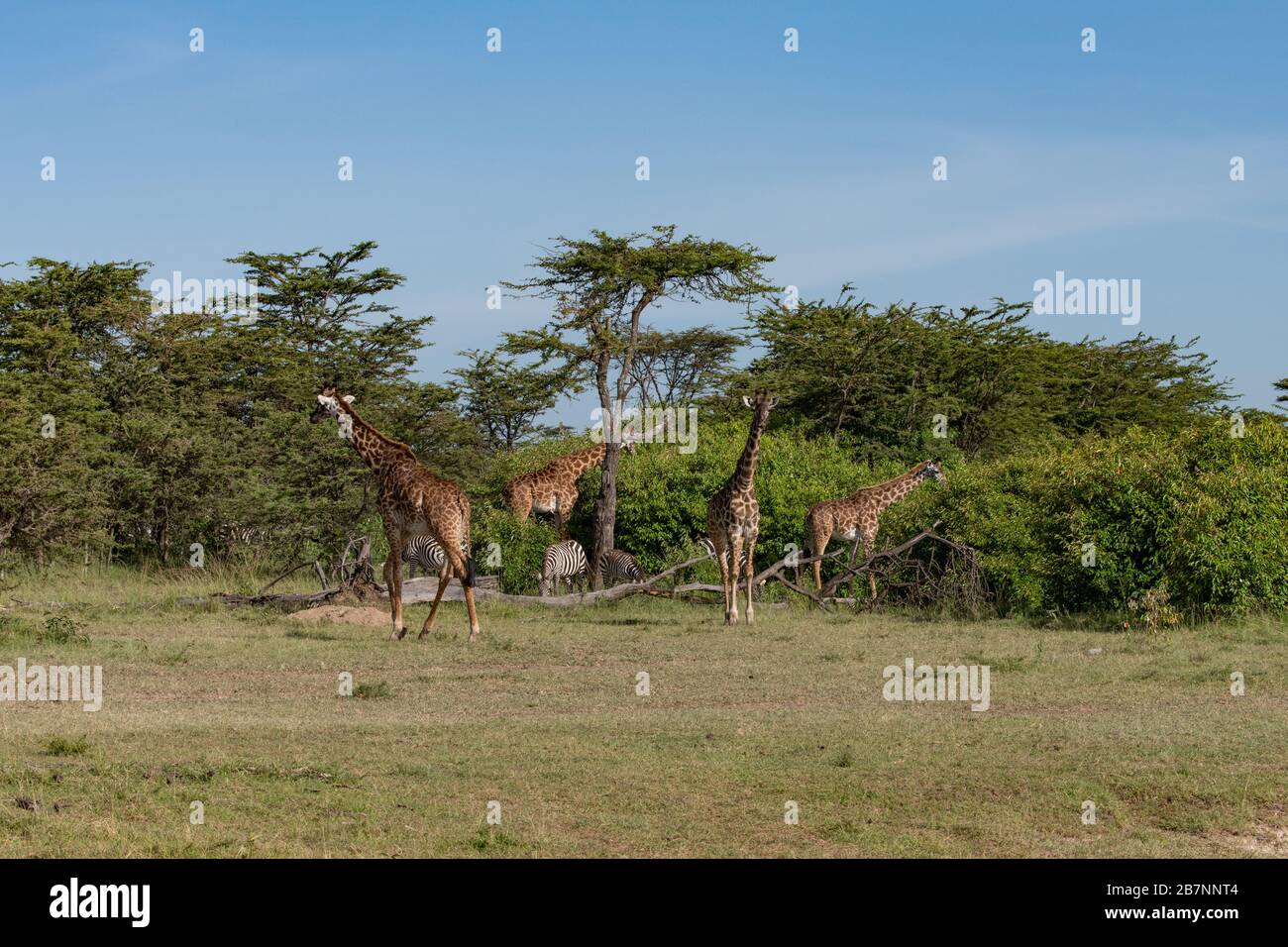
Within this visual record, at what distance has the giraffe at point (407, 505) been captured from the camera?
57.0ft

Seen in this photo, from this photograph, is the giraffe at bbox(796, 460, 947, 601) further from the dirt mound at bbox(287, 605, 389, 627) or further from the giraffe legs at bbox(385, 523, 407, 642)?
the giraffe legs at bbox(385, 523, 407, 642)

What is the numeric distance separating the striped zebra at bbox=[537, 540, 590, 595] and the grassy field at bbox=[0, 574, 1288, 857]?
241 inches

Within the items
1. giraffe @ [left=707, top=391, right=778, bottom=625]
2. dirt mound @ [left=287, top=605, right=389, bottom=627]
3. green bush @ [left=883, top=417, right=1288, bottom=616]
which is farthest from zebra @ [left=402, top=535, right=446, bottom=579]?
green bush @ [left=883, top=417, right=1288, bottom=616]

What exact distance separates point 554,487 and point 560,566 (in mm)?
1538

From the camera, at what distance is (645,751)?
33.2 ft

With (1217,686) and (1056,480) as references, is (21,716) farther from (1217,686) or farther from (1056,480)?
(1056,480)

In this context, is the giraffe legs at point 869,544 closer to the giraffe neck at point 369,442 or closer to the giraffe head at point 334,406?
the giraffe neck at point 369,442

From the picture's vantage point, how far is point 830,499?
23.2 m

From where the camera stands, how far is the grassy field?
8039 mm

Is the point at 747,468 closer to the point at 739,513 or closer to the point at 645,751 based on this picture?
the point at 739,513

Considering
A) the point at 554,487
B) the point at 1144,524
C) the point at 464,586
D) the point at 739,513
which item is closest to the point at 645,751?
the point at 464,586

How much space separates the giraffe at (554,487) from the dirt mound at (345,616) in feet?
15.4

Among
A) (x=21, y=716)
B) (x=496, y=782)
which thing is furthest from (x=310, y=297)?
(x=496, y=782)

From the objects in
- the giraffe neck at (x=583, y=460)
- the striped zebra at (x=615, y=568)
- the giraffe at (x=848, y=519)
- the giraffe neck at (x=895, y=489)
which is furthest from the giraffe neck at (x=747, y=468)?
the giraffe neck at (x=583, y=460)
